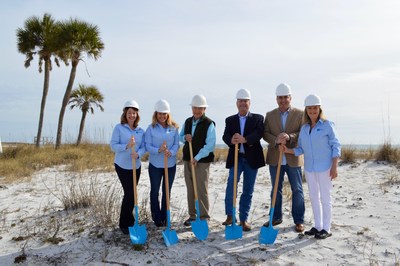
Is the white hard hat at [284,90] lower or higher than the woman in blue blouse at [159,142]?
higher

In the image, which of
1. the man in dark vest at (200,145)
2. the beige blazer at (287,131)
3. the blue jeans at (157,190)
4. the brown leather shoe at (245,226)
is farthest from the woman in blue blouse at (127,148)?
the beige blazer at (287,131)

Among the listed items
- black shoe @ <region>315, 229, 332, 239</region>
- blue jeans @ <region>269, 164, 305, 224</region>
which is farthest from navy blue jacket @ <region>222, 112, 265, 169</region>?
black shoe @ <region>315, 229, 332, 239</region>

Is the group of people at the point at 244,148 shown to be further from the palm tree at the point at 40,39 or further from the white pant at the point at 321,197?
the palm tree at the point at 40,39

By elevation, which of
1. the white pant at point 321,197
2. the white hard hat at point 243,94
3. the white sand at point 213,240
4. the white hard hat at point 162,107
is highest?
the white hard hat at point 243,94

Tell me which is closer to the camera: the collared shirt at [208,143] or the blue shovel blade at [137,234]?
the blue shovel blade at [137,234]

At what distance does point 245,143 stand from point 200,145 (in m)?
0.60

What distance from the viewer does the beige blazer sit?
15.5 feet

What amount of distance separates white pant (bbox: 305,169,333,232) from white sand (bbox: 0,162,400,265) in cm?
23

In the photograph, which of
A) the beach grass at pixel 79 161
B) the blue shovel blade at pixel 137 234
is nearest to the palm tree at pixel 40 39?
the beach grass at pixel 79 161

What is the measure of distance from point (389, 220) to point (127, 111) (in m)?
4.01

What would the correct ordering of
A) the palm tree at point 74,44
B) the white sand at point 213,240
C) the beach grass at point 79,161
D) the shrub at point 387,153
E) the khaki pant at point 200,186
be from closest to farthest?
the white sand at point 213,240
the khaki pant at point 200,186
the beach grass at point 79,161
the shrub at point 387,153
the palm tree at point 74,44

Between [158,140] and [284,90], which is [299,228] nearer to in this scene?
[284,90]

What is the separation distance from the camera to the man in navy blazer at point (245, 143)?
474 centimetres

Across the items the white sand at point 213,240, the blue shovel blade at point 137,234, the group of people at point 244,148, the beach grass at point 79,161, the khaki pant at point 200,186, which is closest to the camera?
the white sand at point 213,240
